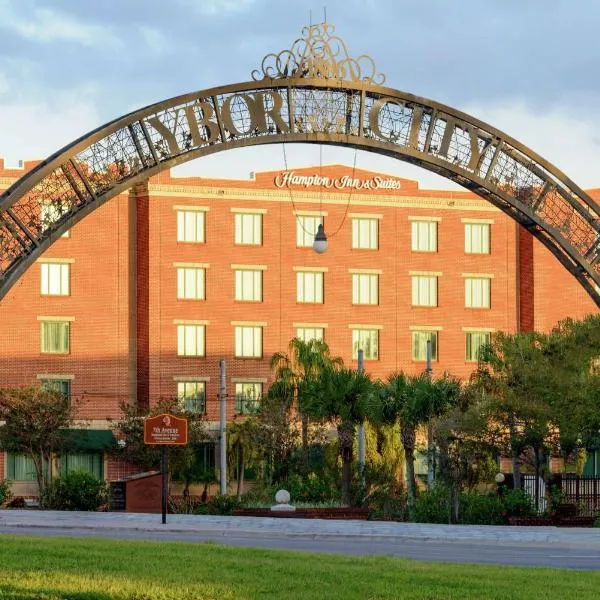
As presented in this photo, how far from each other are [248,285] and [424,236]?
9.93 metres

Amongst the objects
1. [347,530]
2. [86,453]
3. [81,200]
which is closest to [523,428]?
[347,530]

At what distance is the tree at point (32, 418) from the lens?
64000 millimetres

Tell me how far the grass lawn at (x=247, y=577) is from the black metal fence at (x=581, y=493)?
17.2 m

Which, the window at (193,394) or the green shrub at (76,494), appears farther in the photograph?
the window at (193,394)

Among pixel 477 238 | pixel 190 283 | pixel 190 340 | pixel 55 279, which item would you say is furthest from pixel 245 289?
pixel 477 238

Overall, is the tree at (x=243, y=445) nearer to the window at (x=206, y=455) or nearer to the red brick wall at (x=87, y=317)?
the window at (x=206, y=455)

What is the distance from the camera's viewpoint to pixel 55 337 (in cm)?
7656

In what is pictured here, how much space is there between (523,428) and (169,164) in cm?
1537

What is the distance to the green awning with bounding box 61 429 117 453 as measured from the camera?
72688 mm

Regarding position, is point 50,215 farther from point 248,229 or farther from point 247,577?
point 248,229

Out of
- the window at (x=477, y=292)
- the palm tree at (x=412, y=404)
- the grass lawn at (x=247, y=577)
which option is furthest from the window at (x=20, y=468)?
the grass lawn at (x=247, y=577)

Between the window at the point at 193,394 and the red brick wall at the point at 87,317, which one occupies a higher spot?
the red brick wall at the point at 87,317

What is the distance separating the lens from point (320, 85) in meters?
33.8

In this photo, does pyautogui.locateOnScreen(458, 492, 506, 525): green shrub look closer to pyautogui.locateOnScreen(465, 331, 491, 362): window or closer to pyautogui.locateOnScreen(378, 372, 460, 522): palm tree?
pyautogui.locateOnScreen(378, 372, 460, 522): palm tree
